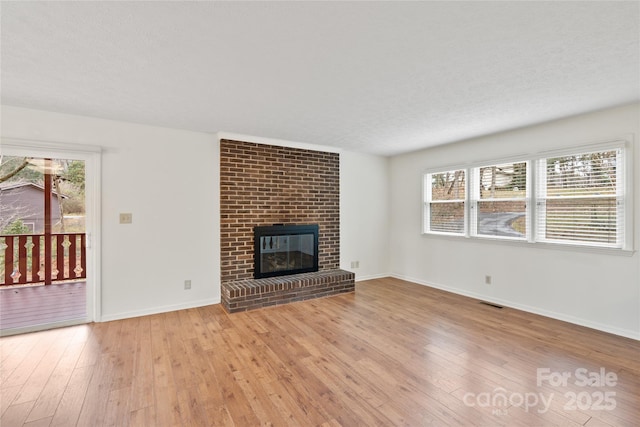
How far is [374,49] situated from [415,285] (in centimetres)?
413

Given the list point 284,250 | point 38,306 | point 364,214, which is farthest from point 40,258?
point 364,214

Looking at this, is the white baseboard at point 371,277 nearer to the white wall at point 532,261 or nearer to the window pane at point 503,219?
the white wall at point 532,261

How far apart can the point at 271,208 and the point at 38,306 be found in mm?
3190

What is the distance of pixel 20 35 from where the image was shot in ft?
5.90

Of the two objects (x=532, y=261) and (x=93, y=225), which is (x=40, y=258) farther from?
(x=532, y=261)

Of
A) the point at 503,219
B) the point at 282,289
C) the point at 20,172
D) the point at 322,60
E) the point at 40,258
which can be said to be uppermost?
the point at 322,60

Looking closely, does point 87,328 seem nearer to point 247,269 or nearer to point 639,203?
point 247,269

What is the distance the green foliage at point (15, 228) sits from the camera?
332cm

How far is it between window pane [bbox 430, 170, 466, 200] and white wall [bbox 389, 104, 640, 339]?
0.19 m

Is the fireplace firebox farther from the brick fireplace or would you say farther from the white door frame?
the white door frame

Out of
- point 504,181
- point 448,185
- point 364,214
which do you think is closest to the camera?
point 504,181

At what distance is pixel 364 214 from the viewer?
554 cm

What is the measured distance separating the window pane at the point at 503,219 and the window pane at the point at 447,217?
303 millimetres

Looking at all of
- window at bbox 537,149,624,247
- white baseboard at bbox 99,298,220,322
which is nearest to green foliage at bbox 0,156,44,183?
white baseboard at bbox 99,298,220,322
